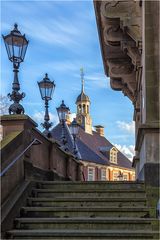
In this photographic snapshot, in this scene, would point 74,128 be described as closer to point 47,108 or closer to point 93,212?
point 47,108

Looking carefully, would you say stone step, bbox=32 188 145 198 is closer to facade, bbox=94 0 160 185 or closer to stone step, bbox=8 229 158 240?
facade, bbox=94 0 160 185

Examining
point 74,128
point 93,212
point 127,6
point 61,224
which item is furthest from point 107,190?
point 74,128

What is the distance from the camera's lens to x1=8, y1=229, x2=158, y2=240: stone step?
6.74 m

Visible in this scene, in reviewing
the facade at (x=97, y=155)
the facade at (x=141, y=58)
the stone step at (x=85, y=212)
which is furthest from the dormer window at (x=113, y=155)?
the stone step at (x=85, y=212)

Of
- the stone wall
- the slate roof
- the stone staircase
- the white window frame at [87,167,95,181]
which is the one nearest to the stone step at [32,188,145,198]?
the stone staircase

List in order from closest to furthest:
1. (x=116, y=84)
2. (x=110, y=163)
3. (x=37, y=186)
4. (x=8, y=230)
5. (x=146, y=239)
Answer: (x=146, y=239)
(x=8, y=230)
(x=37, y=186)
(x=116, y=84)
(x=110, y=163)

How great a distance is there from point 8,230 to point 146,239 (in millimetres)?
2266

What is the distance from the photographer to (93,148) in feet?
229

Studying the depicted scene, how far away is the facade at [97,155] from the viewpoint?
6353cm

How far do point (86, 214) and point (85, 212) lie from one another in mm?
46

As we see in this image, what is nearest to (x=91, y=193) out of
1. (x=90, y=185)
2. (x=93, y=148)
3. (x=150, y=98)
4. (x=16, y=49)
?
(x=90, y=185)

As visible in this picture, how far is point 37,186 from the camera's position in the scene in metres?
9.40

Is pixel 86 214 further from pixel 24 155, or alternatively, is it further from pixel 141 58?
pixel 141 58

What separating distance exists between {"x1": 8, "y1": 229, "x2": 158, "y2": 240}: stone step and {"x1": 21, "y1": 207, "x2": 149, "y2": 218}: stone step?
83 cm
